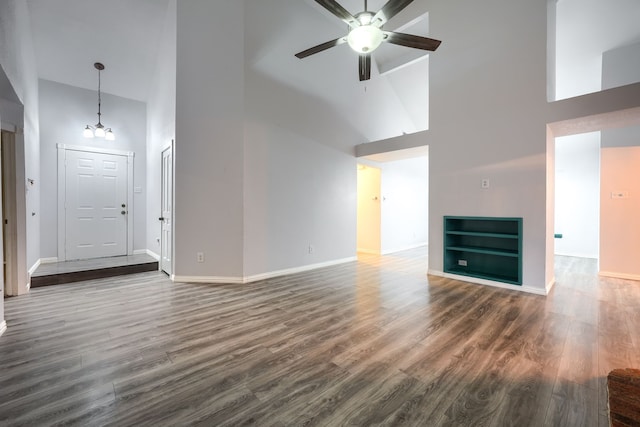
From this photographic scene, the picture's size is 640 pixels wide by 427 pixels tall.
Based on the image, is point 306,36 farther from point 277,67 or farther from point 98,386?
point 98,386

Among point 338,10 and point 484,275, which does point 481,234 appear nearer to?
point 484,275

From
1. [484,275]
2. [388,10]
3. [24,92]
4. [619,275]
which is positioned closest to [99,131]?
[24,92]

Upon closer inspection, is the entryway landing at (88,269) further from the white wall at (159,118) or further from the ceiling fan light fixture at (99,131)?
the ceiling fan light fixture at (99,131)

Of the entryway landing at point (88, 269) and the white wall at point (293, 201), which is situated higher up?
the white wall at point (293, 201)

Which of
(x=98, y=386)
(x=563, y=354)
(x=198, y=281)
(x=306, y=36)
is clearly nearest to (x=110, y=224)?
(x=198, y=281)

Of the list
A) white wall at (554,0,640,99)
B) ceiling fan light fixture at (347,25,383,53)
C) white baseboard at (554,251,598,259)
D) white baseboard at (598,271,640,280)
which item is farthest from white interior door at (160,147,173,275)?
white baseboard at (554,251,598,259)

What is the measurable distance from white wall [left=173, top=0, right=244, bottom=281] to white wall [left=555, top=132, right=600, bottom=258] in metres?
7.13

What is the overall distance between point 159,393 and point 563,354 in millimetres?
2851

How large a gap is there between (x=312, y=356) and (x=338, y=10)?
288cm

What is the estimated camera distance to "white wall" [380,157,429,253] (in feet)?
21.8

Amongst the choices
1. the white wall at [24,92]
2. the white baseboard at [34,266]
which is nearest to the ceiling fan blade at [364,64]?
the white wall at [24,92]

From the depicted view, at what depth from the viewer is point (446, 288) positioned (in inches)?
145

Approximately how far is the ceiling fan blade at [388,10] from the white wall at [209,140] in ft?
7.39

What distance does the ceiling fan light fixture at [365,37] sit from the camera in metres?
2.40
